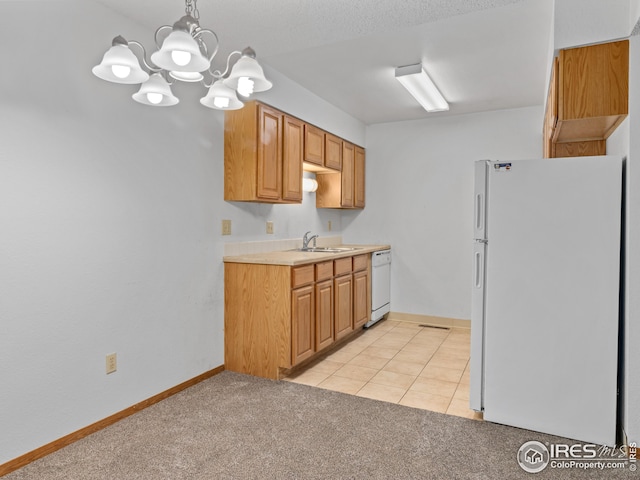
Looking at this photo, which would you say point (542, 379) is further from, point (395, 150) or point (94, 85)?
point (395, 150)

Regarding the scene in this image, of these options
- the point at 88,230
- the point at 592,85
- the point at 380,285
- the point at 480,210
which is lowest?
the point at 380,285

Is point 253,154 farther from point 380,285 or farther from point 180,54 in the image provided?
point 380,285

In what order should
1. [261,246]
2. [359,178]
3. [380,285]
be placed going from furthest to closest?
1. [359,178]
2. [380,285]
3. [261,246]

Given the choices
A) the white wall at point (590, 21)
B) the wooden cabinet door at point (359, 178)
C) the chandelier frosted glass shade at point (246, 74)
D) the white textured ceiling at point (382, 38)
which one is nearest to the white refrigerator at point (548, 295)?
the white wall at point (590, 21)

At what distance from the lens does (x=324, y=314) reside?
3.70 meters

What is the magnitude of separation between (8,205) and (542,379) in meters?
2.93

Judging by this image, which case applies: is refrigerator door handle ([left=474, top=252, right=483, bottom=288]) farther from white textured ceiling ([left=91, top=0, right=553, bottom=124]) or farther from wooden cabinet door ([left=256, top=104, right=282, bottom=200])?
wooden cabinet door ([left=256, top=104, right=282, bottom=200])

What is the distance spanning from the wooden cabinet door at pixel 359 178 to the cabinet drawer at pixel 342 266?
1.22m

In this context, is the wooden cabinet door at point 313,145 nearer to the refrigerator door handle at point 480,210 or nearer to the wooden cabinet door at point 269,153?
the wooden cabinet door at point 269,153

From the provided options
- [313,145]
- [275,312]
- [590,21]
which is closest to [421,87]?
[313,145]

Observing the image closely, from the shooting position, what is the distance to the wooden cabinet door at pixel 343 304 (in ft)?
12.9

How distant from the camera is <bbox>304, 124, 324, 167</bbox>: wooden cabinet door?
406cm

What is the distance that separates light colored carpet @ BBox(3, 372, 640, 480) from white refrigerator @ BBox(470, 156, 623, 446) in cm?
21

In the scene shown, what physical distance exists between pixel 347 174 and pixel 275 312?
7.50 feet
